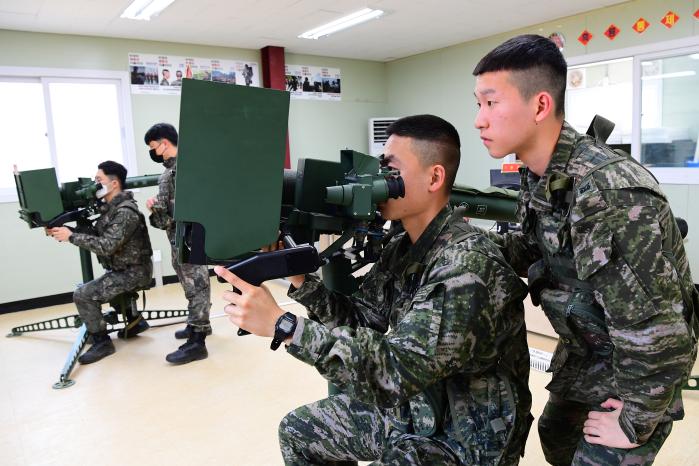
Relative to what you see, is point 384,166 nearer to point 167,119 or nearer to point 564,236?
point 564,236

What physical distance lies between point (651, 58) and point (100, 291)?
493cm

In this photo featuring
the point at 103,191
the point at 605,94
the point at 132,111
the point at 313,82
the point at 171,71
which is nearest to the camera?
the point at 103,191

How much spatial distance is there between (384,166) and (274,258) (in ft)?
1.47

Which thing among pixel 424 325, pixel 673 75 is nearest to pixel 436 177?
pixel 424 325

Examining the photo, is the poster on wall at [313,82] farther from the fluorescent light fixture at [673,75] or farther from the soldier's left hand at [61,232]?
the fluorescent light fixture at [673,75]

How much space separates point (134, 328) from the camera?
3826 mm

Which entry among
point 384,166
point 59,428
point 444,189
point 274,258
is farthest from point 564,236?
point 59,428

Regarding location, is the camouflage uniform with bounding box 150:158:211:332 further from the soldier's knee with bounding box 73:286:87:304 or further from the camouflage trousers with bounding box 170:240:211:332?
the soldier's knee with bounding box 73:286:87:304

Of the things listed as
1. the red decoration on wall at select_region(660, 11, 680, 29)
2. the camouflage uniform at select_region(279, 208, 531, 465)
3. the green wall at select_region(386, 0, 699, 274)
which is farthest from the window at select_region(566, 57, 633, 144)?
the camouflage uniform at select_region(279, 208, 531, 465)

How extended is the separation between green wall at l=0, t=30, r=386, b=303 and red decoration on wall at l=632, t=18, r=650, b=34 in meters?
3.45

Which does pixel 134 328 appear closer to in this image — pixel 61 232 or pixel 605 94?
pixel 61 232

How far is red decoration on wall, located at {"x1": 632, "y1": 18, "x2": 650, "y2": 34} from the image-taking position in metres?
4.49

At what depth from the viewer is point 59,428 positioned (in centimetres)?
250

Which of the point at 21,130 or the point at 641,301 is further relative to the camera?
the point at 21,130
